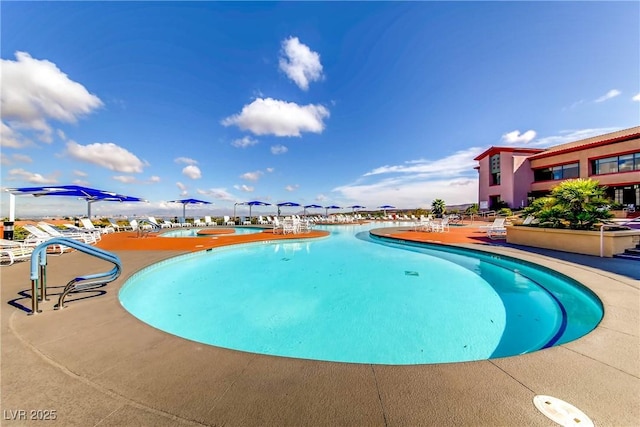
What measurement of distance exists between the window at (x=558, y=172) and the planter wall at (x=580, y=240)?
2007 centimetres

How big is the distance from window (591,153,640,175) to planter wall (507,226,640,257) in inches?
738

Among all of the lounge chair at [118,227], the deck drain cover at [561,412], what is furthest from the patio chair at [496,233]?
the lounge chair at [118,227]

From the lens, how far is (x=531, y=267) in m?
5.57

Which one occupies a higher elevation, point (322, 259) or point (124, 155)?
point (124, 155)

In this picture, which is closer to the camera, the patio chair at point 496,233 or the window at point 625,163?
the patio chair at point 496,233

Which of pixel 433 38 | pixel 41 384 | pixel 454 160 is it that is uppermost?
pixel 433 38

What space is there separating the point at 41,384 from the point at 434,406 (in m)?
2.55

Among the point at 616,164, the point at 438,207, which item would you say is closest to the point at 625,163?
the point at 616,164

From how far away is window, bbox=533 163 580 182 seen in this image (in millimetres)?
20812

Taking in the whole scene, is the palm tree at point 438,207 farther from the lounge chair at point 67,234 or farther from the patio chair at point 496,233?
the lounge chair at point 67,234

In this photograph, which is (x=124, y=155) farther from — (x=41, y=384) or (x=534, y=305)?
(x=534, y=305)

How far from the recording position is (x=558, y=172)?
2211cm

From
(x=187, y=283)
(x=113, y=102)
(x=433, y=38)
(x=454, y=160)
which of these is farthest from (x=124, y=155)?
(x=454, y=160)

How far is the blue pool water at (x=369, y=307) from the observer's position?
118 inches
